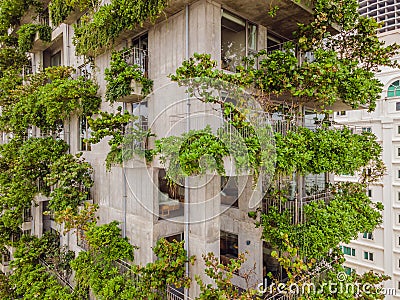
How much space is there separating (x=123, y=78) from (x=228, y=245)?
4.73 m

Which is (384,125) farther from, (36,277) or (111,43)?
(36,277)

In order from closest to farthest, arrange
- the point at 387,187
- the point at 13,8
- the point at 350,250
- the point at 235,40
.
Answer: the point at 235,40 < the point at 13,8 < the point at 387,187 < the point at 350,250

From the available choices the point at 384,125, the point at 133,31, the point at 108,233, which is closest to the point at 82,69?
the point at 133,31

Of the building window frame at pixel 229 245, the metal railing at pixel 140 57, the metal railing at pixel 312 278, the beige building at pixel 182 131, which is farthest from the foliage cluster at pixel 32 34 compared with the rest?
the metal railing at pixel 312 278

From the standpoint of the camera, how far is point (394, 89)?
1814 cm

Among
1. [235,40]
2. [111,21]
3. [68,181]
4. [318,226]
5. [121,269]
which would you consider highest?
[111,21]

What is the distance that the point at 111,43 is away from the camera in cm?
748

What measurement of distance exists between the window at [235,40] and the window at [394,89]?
15.5 metres

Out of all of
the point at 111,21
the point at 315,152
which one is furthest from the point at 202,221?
the point at 111,21

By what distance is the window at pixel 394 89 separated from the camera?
58.5 feet

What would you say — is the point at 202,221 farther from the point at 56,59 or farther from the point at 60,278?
the point at 56,59

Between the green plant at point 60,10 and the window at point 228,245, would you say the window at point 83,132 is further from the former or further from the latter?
the window at point 228,245

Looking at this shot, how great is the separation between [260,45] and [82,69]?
599 cm

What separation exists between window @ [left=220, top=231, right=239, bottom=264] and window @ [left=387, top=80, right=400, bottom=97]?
16.7m
